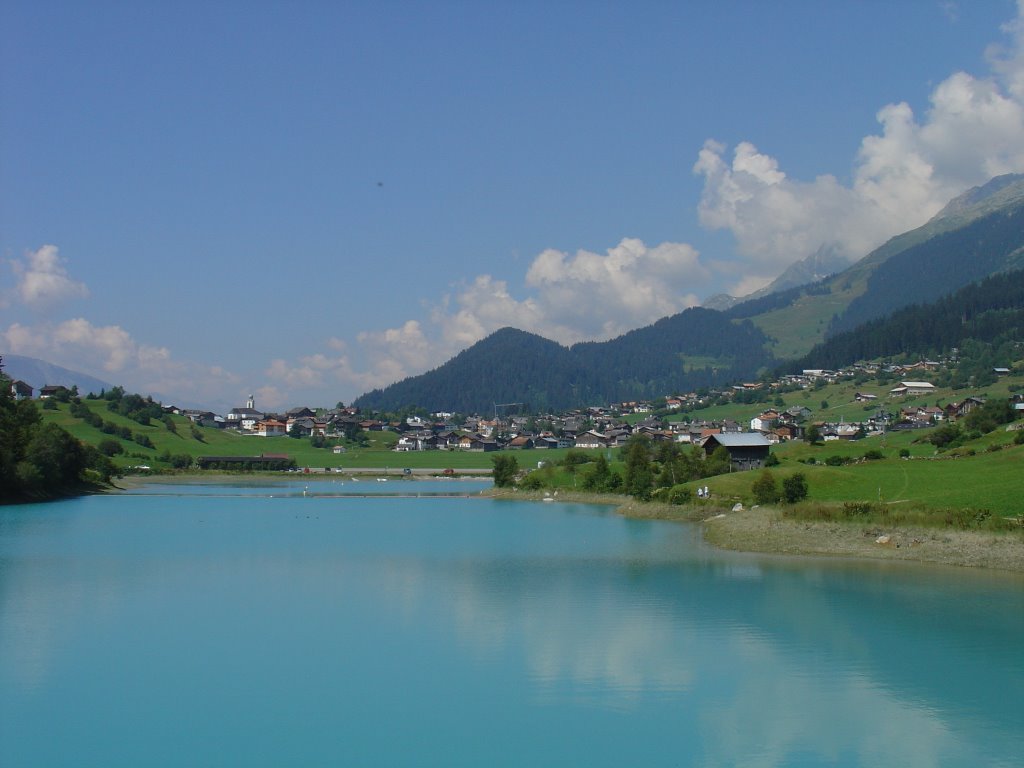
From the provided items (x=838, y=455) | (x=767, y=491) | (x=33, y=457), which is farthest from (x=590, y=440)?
(x=767, y=491)

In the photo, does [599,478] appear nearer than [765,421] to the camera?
Yes

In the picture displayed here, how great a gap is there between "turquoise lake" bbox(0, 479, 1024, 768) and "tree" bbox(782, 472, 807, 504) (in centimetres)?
1196

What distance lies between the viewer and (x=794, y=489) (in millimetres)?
53531

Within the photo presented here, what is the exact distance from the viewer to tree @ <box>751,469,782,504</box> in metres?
55.2

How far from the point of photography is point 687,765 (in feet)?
56.3

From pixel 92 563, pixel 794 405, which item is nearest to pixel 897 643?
pixel 92 563

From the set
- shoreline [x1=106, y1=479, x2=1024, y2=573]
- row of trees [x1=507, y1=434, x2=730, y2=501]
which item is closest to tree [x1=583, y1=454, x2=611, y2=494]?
row of trees [x1=507, y1=434, x2=730, y2=501]

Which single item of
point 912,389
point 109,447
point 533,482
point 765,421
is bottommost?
point 533,482

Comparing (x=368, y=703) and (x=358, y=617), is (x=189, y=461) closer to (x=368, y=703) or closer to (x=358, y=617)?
(x=358, y=617)

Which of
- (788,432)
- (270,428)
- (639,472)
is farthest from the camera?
(270,428)

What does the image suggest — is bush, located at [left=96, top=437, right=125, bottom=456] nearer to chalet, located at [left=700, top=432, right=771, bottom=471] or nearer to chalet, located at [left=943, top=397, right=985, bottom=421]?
chalet, located at [left=700, top=432, right=771, bottom=471]

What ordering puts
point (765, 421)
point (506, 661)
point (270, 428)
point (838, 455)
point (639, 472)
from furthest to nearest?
point (270, 428)
point (765, 421)
point (639, 472)
point (838, 455)
point (506, 661)

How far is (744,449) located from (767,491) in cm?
2599

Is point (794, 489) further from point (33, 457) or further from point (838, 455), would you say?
point (33, 457)
